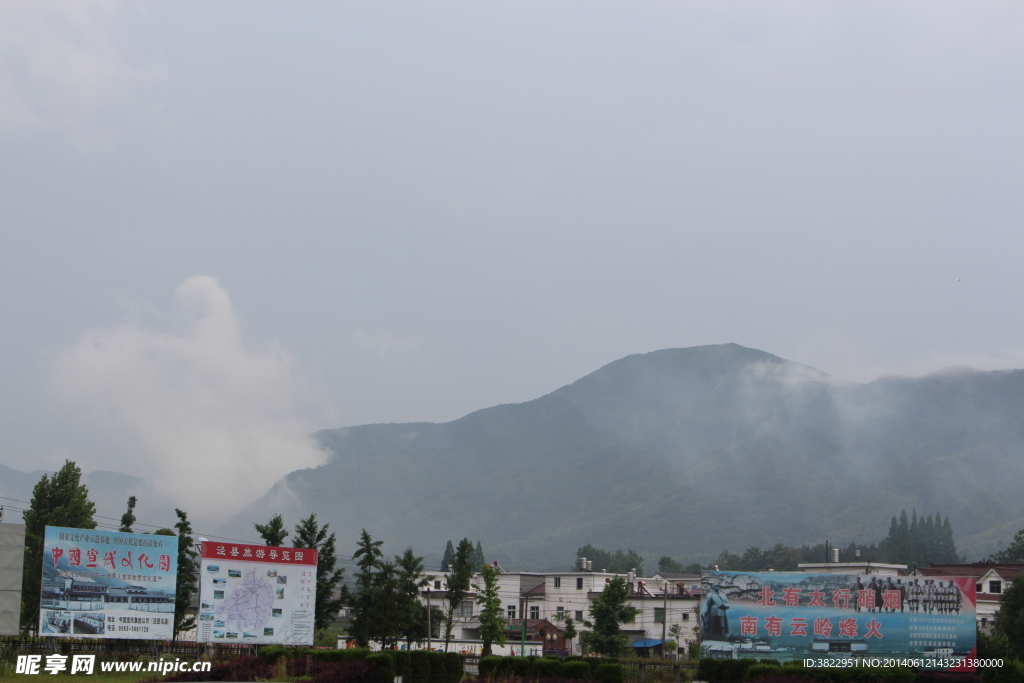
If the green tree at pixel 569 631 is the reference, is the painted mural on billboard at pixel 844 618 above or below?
above

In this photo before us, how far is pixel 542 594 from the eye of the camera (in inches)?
3553

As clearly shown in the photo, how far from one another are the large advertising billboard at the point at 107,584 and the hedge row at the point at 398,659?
13.6 ft

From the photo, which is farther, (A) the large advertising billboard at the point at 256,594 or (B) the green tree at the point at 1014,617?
(B) the green tree at the point at 1014,617

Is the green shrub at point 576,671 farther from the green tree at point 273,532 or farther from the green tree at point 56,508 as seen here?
the green tree at point 56,508

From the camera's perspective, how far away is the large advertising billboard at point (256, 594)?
35750mm

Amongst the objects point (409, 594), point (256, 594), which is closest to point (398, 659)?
point (256, 594)

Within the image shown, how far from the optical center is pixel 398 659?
104ft

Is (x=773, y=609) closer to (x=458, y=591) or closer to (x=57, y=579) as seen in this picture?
(x=57, y=579)

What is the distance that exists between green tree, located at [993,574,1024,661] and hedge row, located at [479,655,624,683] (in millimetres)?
31108

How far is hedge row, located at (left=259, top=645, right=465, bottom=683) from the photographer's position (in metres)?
30.7

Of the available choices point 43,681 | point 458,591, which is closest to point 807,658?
point 43,681

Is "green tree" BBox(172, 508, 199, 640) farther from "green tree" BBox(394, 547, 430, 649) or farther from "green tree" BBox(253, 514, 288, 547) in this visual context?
"green tree" BBox(394, 547, 430, 649)

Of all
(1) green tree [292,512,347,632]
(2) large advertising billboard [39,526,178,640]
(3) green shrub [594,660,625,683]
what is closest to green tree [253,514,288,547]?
(1) green tree [292,512,347,632]

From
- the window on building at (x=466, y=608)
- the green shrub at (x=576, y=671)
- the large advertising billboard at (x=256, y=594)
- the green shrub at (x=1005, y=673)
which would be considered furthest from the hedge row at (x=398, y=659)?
the window on building at (x=466, y=608)
